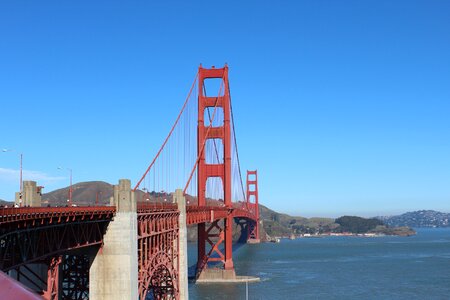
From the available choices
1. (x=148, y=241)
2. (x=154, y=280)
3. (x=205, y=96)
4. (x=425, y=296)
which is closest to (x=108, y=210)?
(x=148, y=241)

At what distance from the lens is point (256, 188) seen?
157 metres

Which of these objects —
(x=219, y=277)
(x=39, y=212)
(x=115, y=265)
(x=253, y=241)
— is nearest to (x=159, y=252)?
(x=115, y=265)

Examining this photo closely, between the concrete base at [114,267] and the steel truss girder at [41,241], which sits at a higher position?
the steel truss girder at [41,241]

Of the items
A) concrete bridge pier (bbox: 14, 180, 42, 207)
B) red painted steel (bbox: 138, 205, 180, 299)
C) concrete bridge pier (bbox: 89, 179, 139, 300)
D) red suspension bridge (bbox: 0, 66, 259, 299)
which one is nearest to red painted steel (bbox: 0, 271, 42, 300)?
red suspension bridge (bbox: 0, 66, 259, 299)

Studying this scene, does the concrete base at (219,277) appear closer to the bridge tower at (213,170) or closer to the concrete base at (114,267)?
the bridge tower at (213,170)

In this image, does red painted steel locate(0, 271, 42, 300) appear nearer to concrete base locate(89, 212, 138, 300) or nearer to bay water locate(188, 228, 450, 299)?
concrete base locate(89, 212, 138, 300)

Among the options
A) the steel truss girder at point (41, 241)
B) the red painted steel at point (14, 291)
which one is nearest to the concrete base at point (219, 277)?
the steel truss girder at point (41, 241)

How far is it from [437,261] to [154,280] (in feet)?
220

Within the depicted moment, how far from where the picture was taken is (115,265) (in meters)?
26.8

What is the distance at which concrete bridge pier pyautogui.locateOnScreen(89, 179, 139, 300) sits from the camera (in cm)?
2675

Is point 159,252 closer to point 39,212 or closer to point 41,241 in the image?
point 41,241

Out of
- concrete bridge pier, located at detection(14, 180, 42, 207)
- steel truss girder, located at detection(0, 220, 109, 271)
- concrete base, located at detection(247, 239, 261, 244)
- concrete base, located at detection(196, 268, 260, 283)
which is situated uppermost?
concrete bridge pier, located at detection(14, 180, 42, 207)

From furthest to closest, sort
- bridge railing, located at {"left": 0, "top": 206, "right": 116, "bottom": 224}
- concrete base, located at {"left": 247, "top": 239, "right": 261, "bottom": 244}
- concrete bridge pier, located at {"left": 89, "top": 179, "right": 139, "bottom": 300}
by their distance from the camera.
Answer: concrete base, located at {"left": 247, "top": 239, "right": 261, "bottom": 244}
concrete bridge pier, located at {"left": 89, "top": 179, "right": 139, "bottom": 300}
bridge railing, located at {"left": 0, "top": 206, "right": 116, "bottom": 224}

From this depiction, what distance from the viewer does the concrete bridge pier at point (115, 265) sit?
87.8 feet
